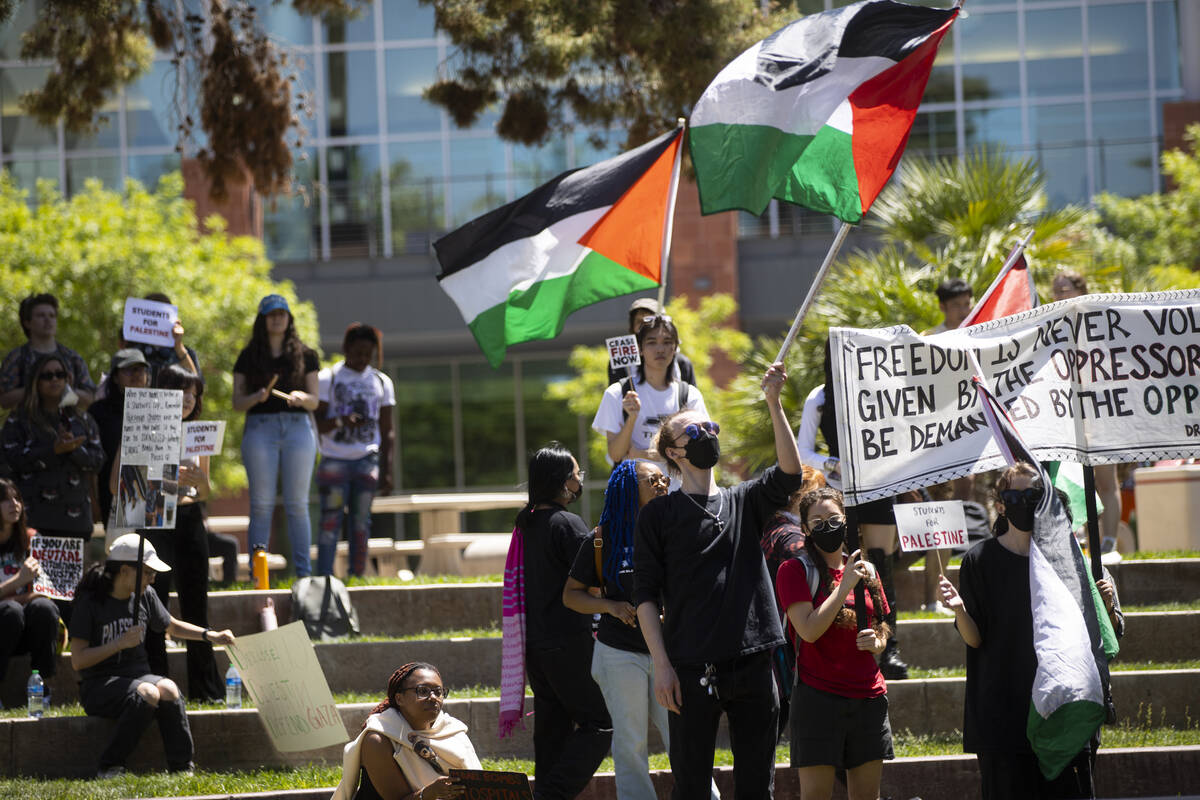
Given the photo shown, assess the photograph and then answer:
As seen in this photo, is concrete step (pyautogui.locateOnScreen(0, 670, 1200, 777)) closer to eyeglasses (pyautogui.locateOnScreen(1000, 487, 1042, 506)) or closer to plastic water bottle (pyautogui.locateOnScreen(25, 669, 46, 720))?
plastic water bottle (pyautogui.locateOnScreen(25, 669, 46, 720))

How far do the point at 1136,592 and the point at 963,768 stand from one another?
3.54 m

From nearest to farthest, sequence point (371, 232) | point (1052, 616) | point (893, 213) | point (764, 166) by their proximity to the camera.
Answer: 1. point (1052, 616)
2. point (764, 166)
3. point (893, 213)
4. point (371, 232)

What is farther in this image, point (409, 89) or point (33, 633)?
point (409, 89)

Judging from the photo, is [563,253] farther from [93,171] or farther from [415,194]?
[93,171]

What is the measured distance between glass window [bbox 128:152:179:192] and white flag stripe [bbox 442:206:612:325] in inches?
803

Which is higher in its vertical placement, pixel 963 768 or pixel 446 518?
pixel 446 518

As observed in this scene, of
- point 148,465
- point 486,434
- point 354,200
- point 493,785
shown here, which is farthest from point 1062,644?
point 486,434

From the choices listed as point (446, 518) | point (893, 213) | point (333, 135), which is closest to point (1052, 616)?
point (893, 213)

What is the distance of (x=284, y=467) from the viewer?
34.8 ft

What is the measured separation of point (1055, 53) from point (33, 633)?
22573 millimetres

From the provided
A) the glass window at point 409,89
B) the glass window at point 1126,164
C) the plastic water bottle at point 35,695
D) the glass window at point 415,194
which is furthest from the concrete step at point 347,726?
the glass window at point 409,89

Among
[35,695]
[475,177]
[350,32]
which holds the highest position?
[350,32]

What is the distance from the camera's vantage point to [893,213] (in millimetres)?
14875

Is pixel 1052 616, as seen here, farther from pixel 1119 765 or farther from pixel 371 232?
pixel 371 232
